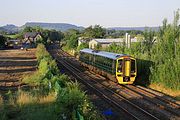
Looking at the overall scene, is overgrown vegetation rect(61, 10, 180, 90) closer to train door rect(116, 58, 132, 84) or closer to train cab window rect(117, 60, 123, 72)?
train door rect(116, 58, 132, 84)

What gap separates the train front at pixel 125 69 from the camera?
26.9 metres

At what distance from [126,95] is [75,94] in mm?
10058

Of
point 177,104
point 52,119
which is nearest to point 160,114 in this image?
point 177,104

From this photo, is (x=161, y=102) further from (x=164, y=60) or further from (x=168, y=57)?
(x=164, y=60)

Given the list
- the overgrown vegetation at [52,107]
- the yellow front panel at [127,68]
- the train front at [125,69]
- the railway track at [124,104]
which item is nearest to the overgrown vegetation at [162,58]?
the train front at [125,69]

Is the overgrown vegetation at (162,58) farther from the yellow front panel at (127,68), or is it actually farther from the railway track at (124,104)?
the railway track at (124,104)

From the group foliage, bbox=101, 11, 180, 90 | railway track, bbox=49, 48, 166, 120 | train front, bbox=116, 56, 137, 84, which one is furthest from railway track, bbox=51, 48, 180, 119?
foliage, bbox=101, 11, 180, 90

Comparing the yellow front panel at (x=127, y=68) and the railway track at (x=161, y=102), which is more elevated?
the yellow front panel at (x=127, y=68)

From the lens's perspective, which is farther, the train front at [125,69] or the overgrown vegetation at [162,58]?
the train front at [125,69]

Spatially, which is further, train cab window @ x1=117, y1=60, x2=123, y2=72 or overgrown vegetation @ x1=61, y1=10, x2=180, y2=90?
train cab window @ x1=117, y1=60, x2=123, y2=72

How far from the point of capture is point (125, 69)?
2702 centimetres

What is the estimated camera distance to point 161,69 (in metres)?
25.6

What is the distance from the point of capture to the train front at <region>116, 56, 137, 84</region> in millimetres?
26875

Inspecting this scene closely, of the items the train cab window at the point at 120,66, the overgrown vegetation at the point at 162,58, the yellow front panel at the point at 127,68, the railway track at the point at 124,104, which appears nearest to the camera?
the railway track at the point at 124,104
